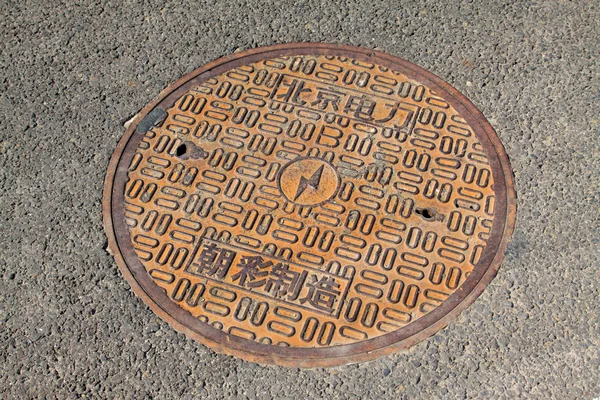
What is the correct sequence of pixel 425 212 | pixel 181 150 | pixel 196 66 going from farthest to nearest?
pixel 196 66 → pixel 181 150 → pixel 425 212

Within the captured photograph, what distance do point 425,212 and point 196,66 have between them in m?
1.36

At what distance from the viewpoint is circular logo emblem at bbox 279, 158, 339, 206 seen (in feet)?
10.7

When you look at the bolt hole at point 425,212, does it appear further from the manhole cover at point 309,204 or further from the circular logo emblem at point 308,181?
the circular logo emblem at point 308,181

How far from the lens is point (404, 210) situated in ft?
10.5

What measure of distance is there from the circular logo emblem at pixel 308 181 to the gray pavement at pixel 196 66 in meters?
0.76

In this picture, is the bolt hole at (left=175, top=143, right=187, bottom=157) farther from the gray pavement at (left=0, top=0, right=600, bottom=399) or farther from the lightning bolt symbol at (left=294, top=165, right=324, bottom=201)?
the lightning bolt symbol at (left=294, top=165, right=324, bottom=201)

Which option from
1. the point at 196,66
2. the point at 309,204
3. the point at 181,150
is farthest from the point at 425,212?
the point at 196,66

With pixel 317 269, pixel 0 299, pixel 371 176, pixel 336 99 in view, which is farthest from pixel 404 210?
pixel 0 299

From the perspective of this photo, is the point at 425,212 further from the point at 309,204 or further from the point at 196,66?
the point at 196,66

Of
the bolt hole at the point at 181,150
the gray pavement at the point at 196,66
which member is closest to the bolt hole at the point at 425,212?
the gray pavement at the point at 196,66

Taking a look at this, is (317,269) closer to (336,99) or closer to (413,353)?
(413,353)

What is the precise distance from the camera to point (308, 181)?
3.30m

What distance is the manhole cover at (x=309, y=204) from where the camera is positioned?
2.95m

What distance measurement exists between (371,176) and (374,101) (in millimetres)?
431
